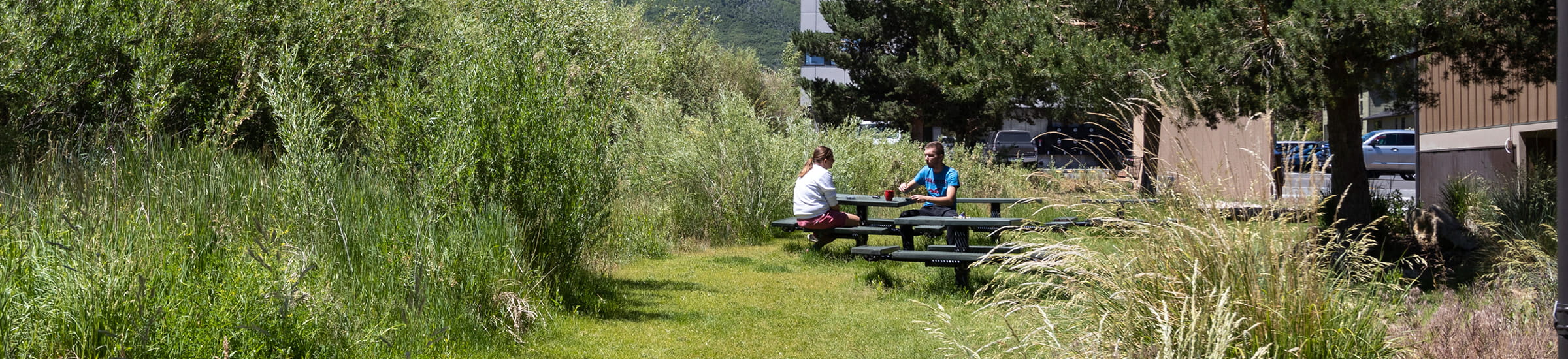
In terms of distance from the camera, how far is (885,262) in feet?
29.9

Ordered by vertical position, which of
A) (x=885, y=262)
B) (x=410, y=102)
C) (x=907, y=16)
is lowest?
(x=885, y=262)

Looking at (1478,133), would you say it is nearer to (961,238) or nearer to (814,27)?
(961,238)

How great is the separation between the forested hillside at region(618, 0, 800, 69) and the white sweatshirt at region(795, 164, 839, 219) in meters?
68.4

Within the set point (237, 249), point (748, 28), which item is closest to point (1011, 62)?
point (237, 249)

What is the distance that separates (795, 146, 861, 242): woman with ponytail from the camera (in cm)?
913

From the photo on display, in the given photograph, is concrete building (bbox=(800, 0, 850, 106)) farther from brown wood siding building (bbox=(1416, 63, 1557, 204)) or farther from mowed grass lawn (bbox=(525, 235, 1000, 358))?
mowed grass lawn (bbox=(525, 235, 1000, 358))

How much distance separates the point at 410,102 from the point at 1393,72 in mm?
6694

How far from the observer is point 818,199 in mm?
9211

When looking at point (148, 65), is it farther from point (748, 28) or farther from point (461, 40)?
point (748, 28)

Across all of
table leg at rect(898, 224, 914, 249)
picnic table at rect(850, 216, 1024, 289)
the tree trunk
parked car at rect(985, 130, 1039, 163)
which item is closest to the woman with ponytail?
table leg at rect(898, 224, 914, 249)

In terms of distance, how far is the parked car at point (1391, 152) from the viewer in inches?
1235

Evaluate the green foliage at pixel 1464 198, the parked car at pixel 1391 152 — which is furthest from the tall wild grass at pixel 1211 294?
the parked car at pixel 1391 152

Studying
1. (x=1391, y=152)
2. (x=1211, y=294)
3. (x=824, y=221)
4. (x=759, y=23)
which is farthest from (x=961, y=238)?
(x=759, y=23)

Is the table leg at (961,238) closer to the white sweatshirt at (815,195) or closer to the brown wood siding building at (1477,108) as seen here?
the white sweatshirt at (815,195)
